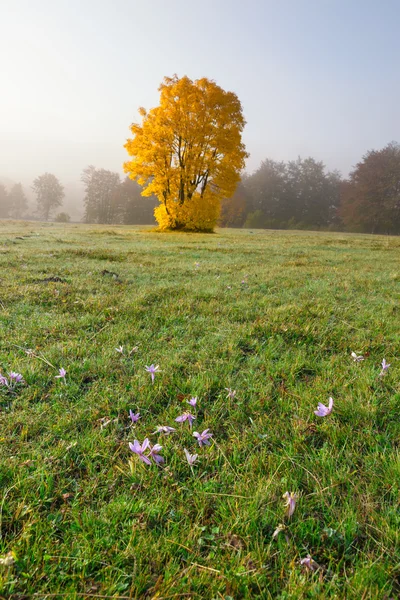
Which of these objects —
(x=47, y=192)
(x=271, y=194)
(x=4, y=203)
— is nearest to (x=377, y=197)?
(x=271, y=194)

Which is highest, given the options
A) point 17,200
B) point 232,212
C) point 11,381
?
point 17,200

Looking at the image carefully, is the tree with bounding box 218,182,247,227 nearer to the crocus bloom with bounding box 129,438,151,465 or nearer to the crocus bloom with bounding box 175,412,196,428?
the crocus bloom with bounding box 175,412,196,428

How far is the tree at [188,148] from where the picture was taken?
24719 millimetres

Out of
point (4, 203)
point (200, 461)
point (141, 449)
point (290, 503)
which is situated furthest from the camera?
point (4, 203)

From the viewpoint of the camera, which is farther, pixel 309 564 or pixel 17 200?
pixel 17 200

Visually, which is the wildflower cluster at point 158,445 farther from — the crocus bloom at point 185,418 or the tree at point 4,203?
the tree at point 4,203

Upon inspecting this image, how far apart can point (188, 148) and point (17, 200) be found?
96299mm

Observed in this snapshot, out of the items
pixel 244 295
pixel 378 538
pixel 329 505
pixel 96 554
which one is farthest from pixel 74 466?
pixel 244 295

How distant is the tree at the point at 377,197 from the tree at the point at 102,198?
176ft

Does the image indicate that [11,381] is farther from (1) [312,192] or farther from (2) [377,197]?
(1) [312,192]

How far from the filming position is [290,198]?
229 ft

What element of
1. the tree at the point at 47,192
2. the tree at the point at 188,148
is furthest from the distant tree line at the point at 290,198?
the tree at the point at 188,148

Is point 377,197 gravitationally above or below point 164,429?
above

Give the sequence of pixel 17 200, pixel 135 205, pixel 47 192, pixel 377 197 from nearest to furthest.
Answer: pixel 377 197, pixel 135 205, pixel 47 192, pixel 17 200
